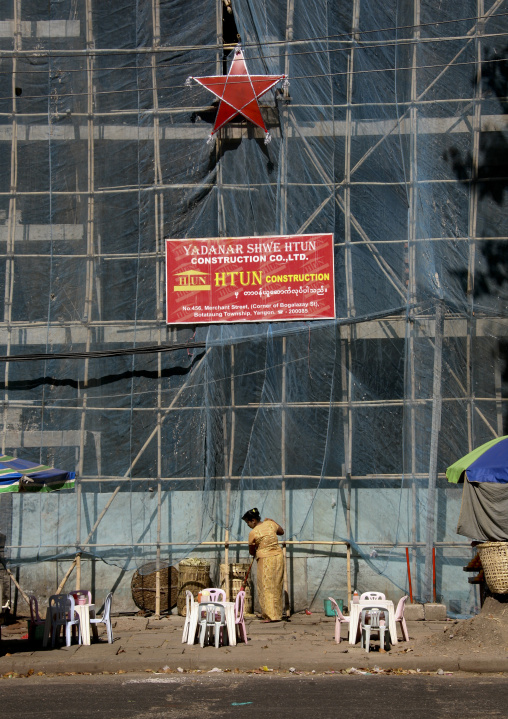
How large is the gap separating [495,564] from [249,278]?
4980mm

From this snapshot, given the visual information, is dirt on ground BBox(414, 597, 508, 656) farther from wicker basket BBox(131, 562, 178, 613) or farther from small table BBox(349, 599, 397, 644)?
wicker basket BBox(131, 562, 178, 613)

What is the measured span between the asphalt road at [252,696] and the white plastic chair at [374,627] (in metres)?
0.84

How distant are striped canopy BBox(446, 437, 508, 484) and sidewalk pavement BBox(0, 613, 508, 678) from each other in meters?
1.82

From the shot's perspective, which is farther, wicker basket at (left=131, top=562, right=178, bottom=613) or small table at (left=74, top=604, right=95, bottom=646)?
wicker basket at (left=131, top=562, right=178, bottom=613)

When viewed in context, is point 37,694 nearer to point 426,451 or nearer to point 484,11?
point 426,451

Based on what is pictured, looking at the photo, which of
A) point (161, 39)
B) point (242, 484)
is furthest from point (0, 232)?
point (242, 484)

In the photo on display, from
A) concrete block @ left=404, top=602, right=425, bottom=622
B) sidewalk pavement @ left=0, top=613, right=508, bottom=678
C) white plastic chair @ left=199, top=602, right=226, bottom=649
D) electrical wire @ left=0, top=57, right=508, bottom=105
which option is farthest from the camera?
electrical wire @ left=0, top=57, right=508, bottom=105

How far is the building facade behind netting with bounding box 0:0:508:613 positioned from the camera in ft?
35.2

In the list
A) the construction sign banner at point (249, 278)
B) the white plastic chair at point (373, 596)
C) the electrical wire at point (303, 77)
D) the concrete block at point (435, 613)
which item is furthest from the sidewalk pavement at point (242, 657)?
the electrical wire at point (303, 77)

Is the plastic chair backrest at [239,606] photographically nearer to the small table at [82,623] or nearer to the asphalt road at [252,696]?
the asphalt road at [252,696]

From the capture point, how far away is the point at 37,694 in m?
6.71

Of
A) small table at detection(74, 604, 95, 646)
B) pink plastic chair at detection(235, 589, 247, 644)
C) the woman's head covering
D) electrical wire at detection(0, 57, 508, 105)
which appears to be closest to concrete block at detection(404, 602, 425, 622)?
the woman's head covering

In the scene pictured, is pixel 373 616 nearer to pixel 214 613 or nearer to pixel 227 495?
pixel 214 613

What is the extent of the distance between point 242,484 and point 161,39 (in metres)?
6.38
